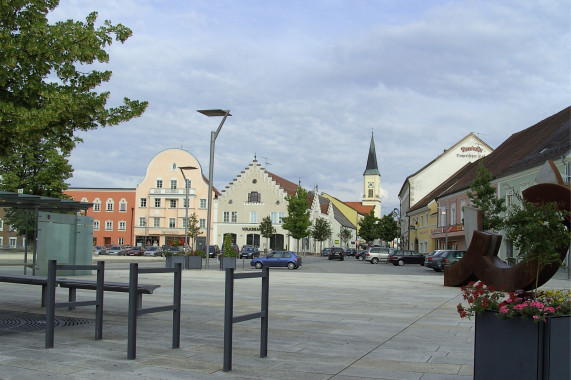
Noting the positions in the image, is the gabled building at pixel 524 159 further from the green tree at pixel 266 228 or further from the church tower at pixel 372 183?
the church tower at pixel 372 183

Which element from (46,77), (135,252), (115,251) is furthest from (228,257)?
(115,251)

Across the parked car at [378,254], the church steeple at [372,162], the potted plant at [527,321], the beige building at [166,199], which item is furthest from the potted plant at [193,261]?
the church steeple at [372,162]

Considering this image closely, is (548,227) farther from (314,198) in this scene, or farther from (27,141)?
(314,198)

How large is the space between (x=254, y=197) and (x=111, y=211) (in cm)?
Answer: 2104

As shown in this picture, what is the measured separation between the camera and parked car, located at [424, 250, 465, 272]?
106ft

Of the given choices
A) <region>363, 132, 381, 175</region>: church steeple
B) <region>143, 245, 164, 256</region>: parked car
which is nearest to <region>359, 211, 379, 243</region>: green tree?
<region>363, 132, 381, 175</region>: church steeple

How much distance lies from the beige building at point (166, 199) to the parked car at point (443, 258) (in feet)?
166

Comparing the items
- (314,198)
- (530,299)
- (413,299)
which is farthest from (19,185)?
(314,198)

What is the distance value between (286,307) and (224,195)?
72376mm

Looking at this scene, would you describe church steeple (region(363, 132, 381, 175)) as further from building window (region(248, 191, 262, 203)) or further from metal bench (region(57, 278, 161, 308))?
metal bench (region(57, 278, 161, 308))

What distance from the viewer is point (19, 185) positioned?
4062cm

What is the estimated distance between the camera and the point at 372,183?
15450cm

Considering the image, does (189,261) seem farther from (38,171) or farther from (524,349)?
(524,349)

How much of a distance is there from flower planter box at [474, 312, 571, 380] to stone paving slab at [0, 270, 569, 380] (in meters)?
1.20
